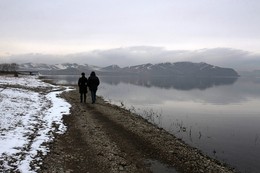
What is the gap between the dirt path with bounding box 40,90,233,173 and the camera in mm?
12234

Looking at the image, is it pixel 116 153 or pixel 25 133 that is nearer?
pixel 116 153

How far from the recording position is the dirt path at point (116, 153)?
40.1ft

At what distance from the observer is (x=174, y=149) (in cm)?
1569

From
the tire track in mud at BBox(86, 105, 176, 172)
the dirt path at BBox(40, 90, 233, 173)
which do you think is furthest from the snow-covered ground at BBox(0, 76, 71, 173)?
the tire track in mud at BBox(86, 105, 176, 172)

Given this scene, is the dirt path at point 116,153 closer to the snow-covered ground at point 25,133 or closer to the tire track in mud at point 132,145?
the tire track in mud at point 132,145

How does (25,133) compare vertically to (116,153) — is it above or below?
above

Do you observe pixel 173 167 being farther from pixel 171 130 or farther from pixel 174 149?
pixel 171 130

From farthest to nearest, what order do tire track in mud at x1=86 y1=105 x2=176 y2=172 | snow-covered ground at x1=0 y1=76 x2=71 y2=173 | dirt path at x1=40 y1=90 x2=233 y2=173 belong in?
tire track in mud at x1=86 y1=105 x2=176 y2=172
dirt path at x1=40 y1=90 x2=233 y2=173
snow-covered ground at x1=0 y1=76 x2=71 y2=173

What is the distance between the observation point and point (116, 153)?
1400 cm

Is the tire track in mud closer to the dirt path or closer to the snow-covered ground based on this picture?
the dirt path

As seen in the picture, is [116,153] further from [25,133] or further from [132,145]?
[25,133]

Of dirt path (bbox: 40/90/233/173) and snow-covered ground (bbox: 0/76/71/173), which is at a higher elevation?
snow-covered ground (bbox: 0/76/71/173)

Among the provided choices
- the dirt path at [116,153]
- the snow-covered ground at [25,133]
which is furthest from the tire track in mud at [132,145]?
the snow-covered ground at [25,133]

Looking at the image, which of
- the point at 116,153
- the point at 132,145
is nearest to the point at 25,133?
the point at 116,153
